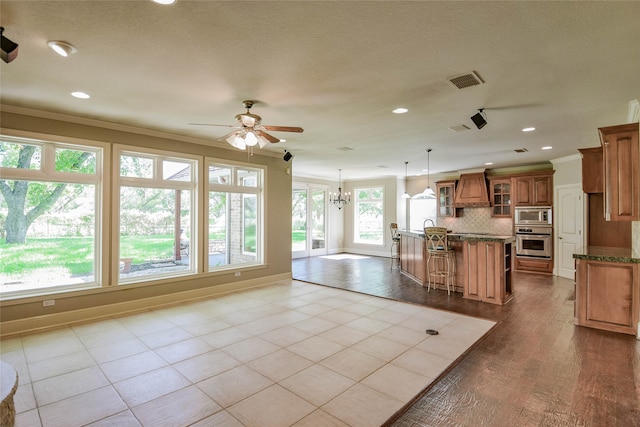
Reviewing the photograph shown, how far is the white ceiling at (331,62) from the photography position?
2.07 meters

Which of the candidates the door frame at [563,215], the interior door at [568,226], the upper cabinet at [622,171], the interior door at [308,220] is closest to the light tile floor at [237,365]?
the upper cabinet at [622,171]

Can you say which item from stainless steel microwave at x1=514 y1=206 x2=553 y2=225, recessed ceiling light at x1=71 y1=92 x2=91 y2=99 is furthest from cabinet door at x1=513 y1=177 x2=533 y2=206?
recessed ceiling light at x1=71 y1=92 x2=91 y2=99

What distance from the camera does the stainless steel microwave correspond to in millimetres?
7473

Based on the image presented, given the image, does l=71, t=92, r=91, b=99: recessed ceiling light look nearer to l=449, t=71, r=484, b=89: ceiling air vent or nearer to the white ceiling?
the white ceiling

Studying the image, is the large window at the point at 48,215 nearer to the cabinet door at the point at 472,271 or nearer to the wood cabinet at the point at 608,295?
the cabinet door at the point at 472,271

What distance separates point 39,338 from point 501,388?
16.0 ft

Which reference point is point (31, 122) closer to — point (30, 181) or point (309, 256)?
point (30, 181)

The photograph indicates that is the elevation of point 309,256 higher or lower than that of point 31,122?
lower

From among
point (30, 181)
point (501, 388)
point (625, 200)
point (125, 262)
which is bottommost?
point (501, 388)

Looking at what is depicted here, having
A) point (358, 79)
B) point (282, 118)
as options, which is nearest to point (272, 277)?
point (282, 118)

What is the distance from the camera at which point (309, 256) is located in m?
10.6

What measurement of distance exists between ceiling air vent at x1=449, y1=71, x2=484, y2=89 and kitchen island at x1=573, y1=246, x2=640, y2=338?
2.76m

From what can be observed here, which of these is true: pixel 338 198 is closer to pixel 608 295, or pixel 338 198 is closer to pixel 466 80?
pixel 608 295

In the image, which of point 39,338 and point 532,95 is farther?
point 39,338
